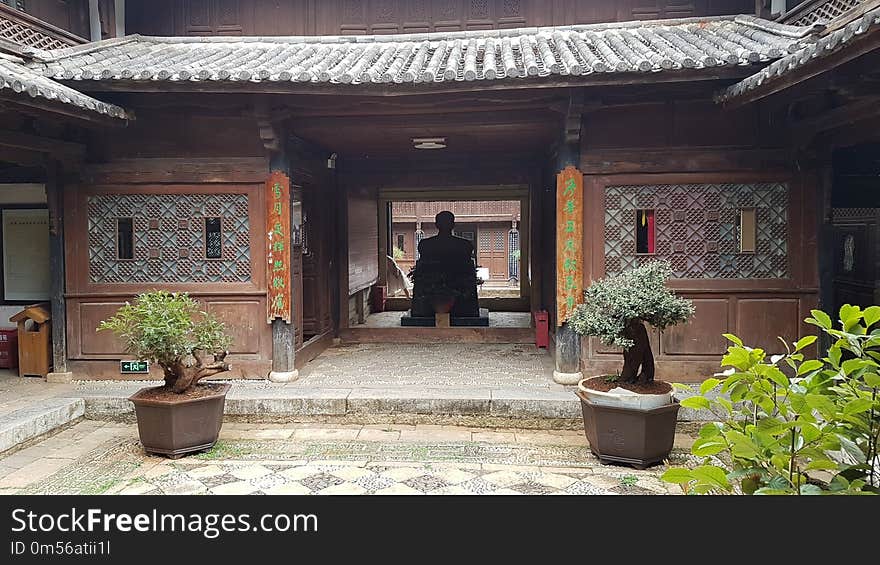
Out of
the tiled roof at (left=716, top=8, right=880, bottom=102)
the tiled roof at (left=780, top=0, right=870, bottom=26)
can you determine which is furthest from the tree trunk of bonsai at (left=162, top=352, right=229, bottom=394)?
the tiled roof at (left=780, top=0, right=870, bottom=26)

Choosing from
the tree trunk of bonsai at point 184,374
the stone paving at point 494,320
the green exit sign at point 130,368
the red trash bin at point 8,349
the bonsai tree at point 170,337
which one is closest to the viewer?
the bonsai tree at point 170,337

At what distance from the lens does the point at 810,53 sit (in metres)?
4.29

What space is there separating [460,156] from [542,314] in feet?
8.56

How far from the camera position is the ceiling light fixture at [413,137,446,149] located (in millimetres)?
7678

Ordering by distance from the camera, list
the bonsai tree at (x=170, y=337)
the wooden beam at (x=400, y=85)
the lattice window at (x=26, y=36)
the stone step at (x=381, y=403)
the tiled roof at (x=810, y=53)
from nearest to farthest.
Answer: the tiled roof at (x=810, y=53)
the bonsai tree at (x=170, y=337)
the wooden beam at (x=400, y=85)
the stone step at (x=381, y=403)
the lattice window at (x=26, y=36)

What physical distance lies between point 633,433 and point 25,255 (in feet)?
24.5

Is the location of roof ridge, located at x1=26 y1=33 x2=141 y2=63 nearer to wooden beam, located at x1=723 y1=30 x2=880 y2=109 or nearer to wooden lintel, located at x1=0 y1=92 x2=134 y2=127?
wooden lintel, located at x1=0 y1=92 x2=134 y2=127

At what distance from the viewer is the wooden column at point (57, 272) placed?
671 cm

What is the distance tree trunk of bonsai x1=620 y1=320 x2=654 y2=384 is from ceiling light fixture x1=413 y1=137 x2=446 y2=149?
374cm

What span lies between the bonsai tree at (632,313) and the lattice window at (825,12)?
3.17m

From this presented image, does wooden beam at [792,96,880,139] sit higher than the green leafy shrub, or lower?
higher

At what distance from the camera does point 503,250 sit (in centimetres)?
2545

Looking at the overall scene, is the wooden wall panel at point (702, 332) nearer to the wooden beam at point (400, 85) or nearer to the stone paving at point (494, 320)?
the wooden beam at point (400, 85)

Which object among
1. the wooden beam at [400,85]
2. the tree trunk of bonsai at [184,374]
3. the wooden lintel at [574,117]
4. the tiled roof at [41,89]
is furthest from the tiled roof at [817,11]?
the tiled roof at [41,89]
